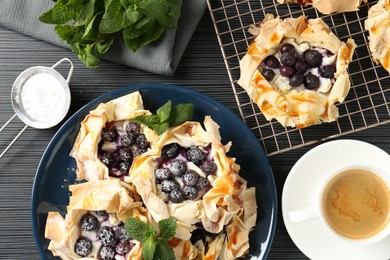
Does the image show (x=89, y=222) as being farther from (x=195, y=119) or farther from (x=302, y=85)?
(x=302, y=85)

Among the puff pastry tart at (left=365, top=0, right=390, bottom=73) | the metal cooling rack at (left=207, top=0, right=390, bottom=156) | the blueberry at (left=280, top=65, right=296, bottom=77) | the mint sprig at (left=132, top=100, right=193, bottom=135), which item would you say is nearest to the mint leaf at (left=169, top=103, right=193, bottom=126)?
the mint sprig at (left=132, top=100, right=193, bottom=135)

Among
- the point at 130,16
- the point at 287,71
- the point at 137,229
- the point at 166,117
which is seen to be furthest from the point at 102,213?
the point at 287,71

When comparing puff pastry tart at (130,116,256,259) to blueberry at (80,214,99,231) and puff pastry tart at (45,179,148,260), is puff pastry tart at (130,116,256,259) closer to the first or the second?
puff pastry tart at (45,179,148,260)

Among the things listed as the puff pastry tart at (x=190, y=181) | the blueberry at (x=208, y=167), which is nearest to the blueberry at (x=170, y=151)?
the puff pastry tart at (x=190, y=181)

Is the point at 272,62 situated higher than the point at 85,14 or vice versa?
the point at 85,14

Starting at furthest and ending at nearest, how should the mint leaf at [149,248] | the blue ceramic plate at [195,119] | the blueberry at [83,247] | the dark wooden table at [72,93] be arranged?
1. the dark wooden table at [72,93]
2. the blue ceramic plate at [195,119]
3. the blueberry at [83,247]
4. the mint leaf at [149,248]

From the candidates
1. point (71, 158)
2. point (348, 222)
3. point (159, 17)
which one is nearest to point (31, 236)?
point (71, 158)

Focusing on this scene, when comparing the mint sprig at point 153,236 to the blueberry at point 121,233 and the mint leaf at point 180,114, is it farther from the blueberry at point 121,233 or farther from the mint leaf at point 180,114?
the mint leaf at point 180,114
